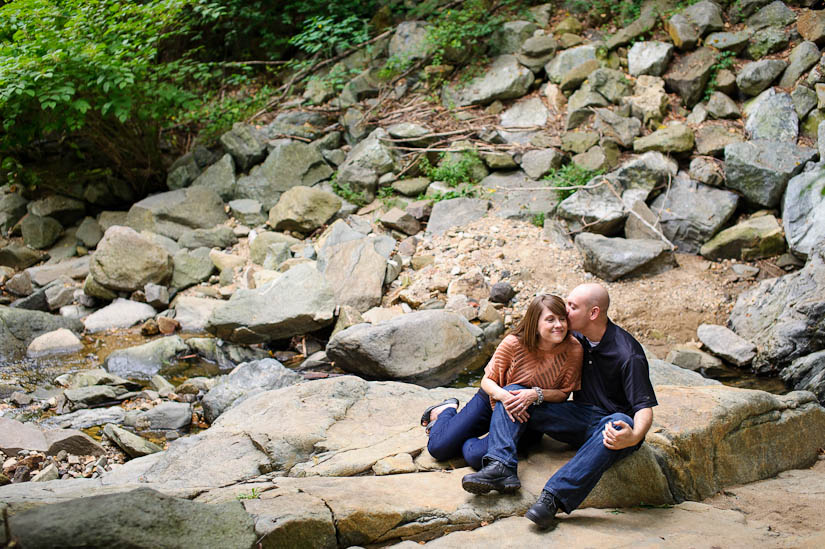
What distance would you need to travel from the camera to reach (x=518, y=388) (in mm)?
3434

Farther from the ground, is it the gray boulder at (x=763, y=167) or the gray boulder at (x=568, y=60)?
the gray boulder at (x=568, y=60)

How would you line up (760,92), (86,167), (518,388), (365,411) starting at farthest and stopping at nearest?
(86,167) < (760,92) < (365,411) < (518,388)

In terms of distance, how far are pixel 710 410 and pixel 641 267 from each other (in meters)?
3.87

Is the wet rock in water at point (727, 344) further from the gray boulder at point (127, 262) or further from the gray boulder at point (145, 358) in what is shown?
the gray boulder at point (127, 262)

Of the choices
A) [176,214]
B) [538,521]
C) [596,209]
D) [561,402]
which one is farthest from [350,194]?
[538,521]

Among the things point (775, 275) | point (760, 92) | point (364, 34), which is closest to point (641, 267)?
point (775, 275)

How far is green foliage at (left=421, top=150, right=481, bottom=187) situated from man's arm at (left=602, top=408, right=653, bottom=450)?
21.4 feet

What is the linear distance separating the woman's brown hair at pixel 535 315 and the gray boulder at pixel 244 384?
3.08 m

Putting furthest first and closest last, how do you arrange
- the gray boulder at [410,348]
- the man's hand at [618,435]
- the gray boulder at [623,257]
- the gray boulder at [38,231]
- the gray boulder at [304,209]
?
1. the gray boulder at [38,231]
2. the gray boulder at [304,209]
3. the gray boulder at [623,257]
4. the gray boulder at [410,348]
5. the man's hand at [618,435]

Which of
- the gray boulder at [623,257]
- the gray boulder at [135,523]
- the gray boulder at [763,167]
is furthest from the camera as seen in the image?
the gray boulder at [763,167]

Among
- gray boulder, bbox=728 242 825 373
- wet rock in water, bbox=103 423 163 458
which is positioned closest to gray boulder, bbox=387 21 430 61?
gray boulder, bbox=728 242 825 373

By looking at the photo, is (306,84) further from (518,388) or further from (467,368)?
(518,388)

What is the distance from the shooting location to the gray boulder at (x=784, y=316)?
6.20 m

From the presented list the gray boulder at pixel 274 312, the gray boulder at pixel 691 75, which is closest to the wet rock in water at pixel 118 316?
the gray boulder at pixel 274 312
